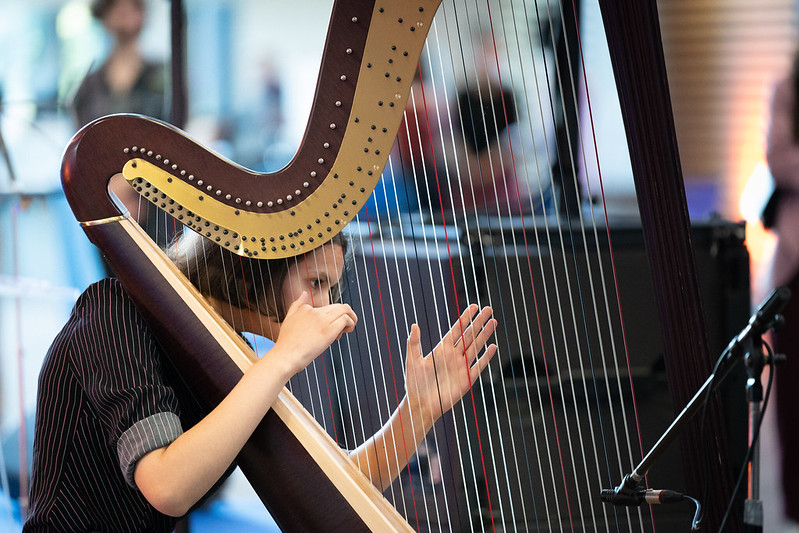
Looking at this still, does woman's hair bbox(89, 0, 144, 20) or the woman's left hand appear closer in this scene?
the woman's left hand

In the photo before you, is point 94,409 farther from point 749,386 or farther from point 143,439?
point 749,386

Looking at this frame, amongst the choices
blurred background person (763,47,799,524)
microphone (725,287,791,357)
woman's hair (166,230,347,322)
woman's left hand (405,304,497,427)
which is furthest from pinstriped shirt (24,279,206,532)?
blurred background person (763,47,799,524)

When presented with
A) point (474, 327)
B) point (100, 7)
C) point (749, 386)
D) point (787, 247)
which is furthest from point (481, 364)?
point (100, 7)

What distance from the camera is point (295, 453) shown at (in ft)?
3.44

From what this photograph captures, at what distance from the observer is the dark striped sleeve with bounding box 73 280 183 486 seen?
38.5 inches

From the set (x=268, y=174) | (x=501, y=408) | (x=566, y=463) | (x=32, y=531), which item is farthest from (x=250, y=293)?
(x=566, y=463)

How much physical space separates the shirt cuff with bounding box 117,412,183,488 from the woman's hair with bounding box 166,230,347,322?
23cm

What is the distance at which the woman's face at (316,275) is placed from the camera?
1110 millimetres

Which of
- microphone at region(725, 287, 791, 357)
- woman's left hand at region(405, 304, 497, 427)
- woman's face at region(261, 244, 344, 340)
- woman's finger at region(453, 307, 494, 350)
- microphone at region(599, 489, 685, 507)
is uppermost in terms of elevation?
woman's face at region(261, 244, 344, 340)

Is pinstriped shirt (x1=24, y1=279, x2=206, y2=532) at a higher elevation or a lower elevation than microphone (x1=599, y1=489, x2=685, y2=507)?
higher

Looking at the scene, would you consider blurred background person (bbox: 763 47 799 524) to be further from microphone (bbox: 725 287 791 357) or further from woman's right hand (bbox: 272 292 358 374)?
woman's right hand (bbox: 272 292 358 374)

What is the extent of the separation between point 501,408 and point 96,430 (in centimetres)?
94

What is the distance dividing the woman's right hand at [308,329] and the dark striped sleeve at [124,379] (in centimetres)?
16

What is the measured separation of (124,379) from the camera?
1.01m
